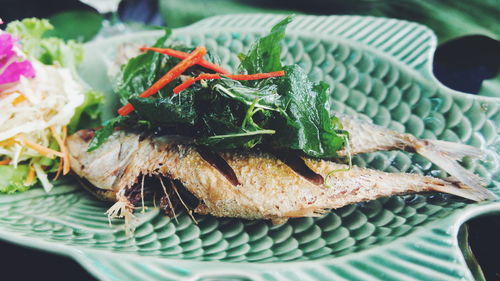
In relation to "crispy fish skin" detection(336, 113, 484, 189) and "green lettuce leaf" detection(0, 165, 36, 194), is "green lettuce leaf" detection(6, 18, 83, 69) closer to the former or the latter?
"green lettuce leaf" detection(0, 165, 36, 194)

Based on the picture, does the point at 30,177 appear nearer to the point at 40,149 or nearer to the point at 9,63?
the point at 40,149

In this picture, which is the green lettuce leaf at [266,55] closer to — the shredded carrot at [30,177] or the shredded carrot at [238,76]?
the shredded carrot at [238,76]

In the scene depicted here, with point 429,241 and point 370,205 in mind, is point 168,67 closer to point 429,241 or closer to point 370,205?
point 370,205

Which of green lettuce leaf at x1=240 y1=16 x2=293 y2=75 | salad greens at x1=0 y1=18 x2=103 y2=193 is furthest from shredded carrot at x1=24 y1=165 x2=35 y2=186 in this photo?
green lettuce leaf at x1=240 y1=16 x2=293 y2=75

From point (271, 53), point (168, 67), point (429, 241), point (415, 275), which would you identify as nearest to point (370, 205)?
point (429, 241)

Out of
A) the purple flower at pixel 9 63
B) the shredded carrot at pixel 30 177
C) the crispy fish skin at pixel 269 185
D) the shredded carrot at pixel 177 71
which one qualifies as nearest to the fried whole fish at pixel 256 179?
the crispy fish skin at pixel 269 185

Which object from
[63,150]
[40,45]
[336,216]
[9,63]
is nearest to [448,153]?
[336,216]
